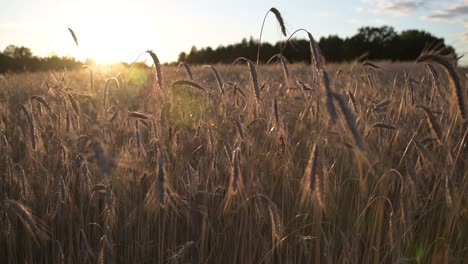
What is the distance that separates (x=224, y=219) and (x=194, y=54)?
4703 cm

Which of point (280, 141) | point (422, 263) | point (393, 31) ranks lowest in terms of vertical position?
point (422, 263)

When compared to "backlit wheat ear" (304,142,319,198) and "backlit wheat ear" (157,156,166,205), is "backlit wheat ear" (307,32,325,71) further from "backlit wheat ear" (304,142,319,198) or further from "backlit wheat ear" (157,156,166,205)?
"backlit wheat ear" (157,156,166,205)

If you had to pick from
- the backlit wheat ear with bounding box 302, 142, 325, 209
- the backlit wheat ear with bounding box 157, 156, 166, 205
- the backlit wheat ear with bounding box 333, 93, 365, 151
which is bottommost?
the backlit wheat ear with bounding box 157, 156, 166, 205

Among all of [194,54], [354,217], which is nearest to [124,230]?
[354,217]

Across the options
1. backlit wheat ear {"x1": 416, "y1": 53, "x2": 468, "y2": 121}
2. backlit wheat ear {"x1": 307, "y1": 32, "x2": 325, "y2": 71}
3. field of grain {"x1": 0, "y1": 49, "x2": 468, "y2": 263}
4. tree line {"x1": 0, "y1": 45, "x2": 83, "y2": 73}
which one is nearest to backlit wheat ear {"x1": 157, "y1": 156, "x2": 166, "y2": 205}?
field of grain {"x1": 0, "y1": 49, "x2": 468, "y2": 263}

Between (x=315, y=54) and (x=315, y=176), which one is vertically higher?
(x=315, y=54)

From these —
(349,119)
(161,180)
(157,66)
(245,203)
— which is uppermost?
(157,66)

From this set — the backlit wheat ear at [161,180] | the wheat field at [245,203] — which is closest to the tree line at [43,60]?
the wheat field at [245,203]

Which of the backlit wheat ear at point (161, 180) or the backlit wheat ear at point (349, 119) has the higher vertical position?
the backlit wheat ear at point (349, 119)

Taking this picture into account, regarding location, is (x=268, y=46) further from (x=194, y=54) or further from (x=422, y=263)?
(x=422, y=263)

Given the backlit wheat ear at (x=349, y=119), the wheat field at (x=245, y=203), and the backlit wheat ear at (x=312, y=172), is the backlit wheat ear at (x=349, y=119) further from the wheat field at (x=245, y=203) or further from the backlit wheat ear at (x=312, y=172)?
the wheat field at (x=245, y=203)

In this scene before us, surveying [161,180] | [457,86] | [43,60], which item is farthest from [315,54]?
[43,60]

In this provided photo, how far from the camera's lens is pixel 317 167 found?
1235 millimetres

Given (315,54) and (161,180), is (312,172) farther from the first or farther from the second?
(315,54)
